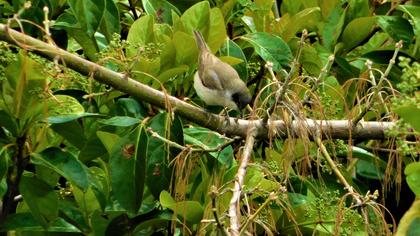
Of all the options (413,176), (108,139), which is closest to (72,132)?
(108,139)

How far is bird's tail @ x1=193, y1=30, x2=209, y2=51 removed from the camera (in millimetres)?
3239

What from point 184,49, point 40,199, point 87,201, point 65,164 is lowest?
point 87,201

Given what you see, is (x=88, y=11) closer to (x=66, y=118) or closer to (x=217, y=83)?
(x=66, y=118)

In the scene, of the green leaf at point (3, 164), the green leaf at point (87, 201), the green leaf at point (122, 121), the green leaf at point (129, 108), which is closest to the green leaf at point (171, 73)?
the green leaf at point (129, 108)

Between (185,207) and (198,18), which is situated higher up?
(198,18)

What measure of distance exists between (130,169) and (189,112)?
0.98 ft

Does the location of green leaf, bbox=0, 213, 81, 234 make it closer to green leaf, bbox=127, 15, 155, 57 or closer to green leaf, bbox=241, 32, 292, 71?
green leaf, bbox=127, 15, 155, 57

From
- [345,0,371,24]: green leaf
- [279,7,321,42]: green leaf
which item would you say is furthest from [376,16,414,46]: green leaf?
[279,7,321,42]: green leaf

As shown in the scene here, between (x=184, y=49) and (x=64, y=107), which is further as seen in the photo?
(x=184, y=49)

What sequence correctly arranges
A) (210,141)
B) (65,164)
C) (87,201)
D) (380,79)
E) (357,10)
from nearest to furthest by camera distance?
(380,79) < (65,164) < (210,141) < (87,201) < (357,10)

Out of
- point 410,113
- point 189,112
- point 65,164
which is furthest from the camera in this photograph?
point 65,164

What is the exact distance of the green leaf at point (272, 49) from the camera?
3389 mm

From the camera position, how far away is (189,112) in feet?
9.16

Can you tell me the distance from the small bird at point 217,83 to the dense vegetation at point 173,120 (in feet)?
0.14
